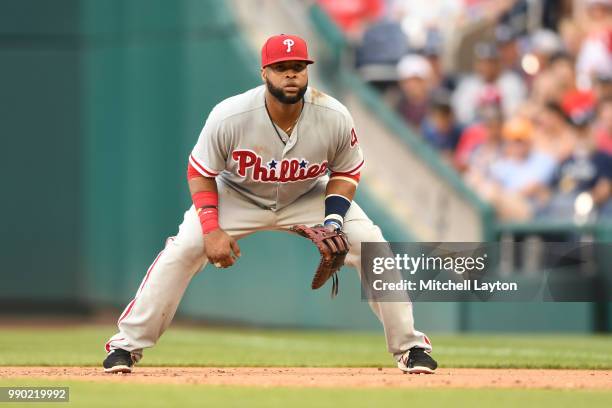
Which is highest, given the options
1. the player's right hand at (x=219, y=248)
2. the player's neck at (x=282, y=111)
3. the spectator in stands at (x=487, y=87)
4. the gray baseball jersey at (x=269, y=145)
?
the spectator in stands at (x=487, y=87)

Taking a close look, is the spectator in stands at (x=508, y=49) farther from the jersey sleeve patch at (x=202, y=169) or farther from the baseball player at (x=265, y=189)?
the jersey sleeve patch at (x=202, y=169)

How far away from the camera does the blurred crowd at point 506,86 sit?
501 inches

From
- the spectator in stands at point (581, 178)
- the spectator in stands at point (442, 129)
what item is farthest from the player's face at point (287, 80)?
the spectator in stands at point (442, 129)

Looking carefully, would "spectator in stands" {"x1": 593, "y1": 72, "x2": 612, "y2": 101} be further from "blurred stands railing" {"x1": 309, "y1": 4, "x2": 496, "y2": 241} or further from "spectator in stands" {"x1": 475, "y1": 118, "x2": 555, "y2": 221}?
"blurred stands railing" {"x1": 309, "y1": 4, "x2": 496, "y2": 241}

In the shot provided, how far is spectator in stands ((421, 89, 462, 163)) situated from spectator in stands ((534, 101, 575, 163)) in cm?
119

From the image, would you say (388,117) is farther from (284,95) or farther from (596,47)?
(284,95)

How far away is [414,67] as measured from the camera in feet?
46.6

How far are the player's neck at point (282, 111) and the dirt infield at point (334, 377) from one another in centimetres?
144

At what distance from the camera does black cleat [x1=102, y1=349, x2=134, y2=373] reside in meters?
7.70

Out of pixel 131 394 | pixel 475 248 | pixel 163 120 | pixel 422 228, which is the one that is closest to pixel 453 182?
pixel 422 228

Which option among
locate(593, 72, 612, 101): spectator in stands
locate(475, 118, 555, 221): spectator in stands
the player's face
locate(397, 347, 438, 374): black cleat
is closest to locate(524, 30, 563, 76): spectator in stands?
locate(593, 72, 612, 101): spectator in stands

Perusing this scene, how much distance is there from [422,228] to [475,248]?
557cm

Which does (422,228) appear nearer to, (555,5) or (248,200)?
(555,5)

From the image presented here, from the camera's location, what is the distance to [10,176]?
675 inches
